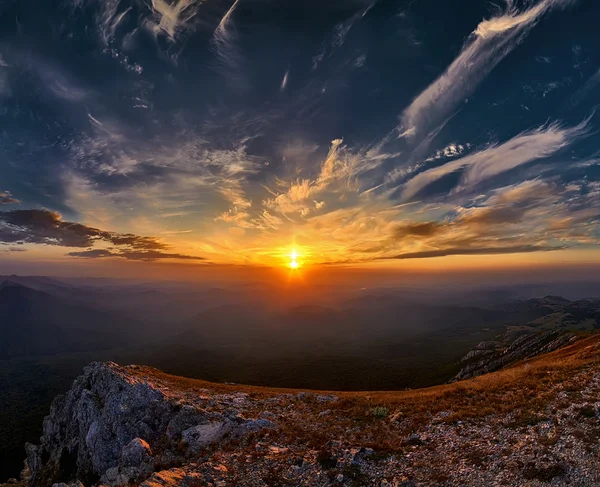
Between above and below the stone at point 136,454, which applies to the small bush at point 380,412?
above

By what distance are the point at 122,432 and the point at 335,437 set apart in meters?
25.0

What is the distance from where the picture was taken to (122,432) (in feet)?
109

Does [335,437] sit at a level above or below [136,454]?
above

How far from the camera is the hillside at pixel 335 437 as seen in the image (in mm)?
18031

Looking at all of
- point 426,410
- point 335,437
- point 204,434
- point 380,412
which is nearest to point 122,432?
point 204,434

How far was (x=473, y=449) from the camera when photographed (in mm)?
19812

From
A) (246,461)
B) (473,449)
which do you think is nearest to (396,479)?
(473,449)

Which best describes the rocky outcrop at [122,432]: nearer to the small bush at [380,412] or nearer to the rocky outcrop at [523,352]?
the small bush at [380,412]

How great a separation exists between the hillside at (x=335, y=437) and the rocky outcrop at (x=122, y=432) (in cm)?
14

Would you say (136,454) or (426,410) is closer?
(136,454)

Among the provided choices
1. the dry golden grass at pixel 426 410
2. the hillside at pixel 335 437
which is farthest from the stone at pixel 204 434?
the dry golden grass at pixel 426 410

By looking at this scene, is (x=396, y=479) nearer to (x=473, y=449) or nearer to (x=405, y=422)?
(x=473, y=449)

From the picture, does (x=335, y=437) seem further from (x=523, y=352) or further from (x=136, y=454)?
(x=523, y=352)

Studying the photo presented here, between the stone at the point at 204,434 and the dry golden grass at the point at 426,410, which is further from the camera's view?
the stone at the point at 204,434
